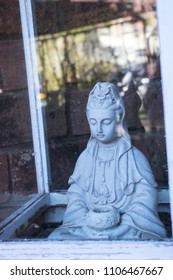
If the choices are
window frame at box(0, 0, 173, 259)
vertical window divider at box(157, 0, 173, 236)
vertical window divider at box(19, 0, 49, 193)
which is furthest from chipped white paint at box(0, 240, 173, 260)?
vertical window divider at box(19, 0, 49, 193)

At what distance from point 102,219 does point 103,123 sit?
177 mm

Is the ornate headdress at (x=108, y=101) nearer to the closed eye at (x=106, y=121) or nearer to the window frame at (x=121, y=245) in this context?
the closed eye at (x=106, y=121)

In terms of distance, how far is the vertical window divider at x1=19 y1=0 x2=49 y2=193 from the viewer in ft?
3.98

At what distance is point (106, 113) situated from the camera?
1034mm

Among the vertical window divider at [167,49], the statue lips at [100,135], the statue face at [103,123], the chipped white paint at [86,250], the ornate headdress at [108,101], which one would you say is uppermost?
the vertical window divider at [167,49]

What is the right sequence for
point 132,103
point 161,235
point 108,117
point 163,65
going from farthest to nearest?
point 132,103
point 108,117
point 161,235
point 163,65

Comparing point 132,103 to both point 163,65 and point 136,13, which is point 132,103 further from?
point 163,65

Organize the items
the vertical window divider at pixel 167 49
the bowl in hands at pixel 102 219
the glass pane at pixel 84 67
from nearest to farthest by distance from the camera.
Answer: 1. the vertical window divider at pixel 167 49
2. the bowl in hands at pixel 102 219
3. the glass pane at pixel 84 67

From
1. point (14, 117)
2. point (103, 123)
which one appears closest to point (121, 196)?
point (103, 123)

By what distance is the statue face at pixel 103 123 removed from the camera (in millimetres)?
1035

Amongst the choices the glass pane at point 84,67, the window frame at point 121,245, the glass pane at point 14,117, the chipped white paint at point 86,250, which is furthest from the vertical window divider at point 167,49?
the glass pane at point 14,117

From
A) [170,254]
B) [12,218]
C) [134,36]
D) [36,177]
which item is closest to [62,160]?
[36,177]

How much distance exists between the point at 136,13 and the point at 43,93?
0.26 metres
